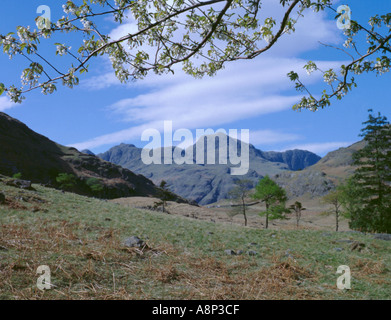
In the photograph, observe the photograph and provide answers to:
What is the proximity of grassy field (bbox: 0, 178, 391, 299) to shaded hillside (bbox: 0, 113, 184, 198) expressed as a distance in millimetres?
79840

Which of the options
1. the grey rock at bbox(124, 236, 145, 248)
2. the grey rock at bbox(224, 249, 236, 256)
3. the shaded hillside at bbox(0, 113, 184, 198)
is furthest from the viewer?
the shaded hillside at bbox(0, 113, 184, 198)

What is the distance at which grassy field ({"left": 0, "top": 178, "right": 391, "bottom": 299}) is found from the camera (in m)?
5.11

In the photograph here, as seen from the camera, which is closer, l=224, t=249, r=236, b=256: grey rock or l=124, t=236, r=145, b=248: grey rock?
l=124, t=236, r=145, b=248: grey rock

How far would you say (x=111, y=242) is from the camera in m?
7.60

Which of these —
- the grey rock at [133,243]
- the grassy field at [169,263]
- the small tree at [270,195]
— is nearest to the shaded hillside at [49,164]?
the small tree at [270,195]

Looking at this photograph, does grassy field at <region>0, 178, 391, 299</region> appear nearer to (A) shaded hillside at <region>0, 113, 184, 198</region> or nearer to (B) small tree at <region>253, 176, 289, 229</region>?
(B) small tree at <region>253, 176, 289, 229</region>

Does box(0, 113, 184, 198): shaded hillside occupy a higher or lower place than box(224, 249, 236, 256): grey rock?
higher

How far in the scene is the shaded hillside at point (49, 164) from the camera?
8981 cm

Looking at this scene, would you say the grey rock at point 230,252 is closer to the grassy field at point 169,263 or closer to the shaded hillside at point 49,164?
the grassy field at point 169,263

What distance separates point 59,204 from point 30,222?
179 inches

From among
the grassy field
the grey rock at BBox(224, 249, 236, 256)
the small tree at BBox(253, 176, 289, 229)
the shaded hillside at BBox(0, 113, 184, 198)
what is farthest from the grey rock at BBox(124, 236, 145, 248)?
the shaded hillside at BBox(0, 113, 184, 198)

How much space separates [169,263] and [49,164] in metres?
102

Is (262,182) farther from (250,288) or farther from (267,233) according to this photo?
(250,288)
